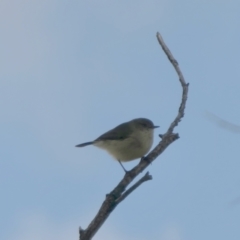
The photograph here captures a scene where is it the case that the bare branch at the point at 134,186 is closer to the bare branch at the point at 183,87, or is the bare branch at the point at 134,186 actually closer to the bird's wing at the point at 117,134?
the bare branch at the point at 183,87

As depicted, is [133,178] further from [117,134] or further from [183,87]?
[117,134]

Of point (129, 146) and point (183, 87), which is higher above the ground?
point (129, 146)

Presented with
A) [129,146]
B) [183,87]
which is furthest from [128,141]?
[183,87]

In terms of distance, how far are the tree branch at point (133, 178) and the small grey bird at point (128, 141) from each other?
16.5ft

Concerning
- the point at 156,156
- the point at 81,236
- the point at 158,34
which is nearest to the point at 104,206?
the point at 81,236

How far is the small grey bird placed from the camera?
873 centimetres

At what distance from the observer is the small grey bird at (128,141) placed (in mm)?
8727

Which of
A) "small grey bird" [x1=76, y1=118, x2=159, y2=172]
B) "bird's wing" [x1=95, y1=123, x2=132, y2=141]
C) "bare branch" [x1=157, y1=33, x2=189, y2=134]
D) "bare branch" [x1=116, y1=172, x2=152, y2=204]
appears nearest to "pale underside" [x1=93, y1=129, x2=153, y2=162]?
"small grey bird" [x1=76, y1=118, x2=159, y2=172]

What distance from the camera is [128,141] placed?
9039 millimetres

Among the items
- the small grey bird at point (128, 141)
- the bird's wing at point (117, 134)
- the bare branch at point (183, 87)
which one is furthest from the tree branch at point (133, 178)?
the bird's wing at point (117, 134)

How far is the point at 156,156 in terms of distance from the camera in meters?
3.35

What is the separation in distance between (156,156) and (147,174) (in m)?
0.45

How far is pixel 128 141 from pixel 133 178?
6130mm

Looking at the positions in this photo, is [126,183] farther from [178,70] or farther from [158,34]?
[158,34]
